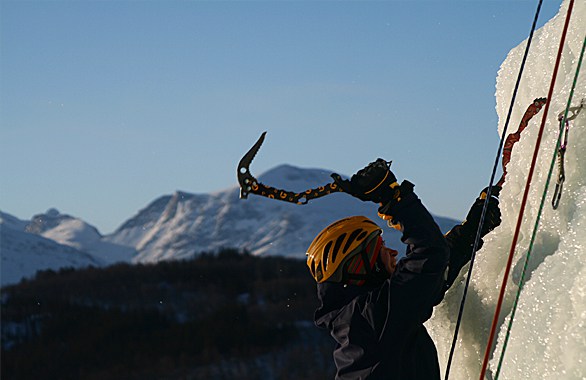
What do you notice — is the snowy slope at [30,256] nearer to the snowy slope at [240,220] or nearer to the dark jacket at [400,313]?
the snowy slope at [240,220]

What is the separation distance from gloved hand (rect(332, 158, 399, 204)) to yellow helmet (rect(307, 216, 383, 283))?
16 centimetres

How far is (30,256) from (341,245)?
8189 centimetres

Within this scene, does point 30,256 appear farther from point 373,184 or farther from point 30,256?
point 373,184

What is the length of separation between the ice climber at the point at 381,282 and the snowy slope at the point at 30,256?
72.6 m

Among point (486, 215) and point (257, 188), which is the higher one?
point (257, 188)

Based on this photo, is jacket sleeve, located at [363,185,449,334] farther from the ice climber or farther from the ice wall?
the ice wall

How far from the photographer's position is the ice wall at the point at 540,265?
3.15m

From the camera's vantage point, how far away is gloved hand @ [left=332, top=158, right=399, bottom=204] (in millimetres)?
3744

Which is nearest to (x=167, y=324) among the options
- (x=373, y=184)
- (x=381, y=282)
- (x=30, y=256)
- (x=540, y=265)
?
(x=381, y=282)

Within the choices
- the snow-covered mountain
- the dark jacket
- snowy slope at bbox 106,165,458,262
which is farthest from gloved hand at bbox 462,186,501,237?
snowy slope at bbox 106,165,458,262

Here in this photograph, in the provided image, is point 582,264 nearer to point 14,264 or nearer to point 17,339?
point 17,339

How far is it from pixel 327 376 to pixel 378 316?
93.6 feet

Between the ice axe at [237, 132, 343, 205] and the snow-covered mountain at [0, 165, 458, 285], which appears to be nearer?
the ice axe at [237, 132, 343, 205]

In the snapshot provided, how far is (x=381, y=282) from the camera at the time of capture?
393cm
